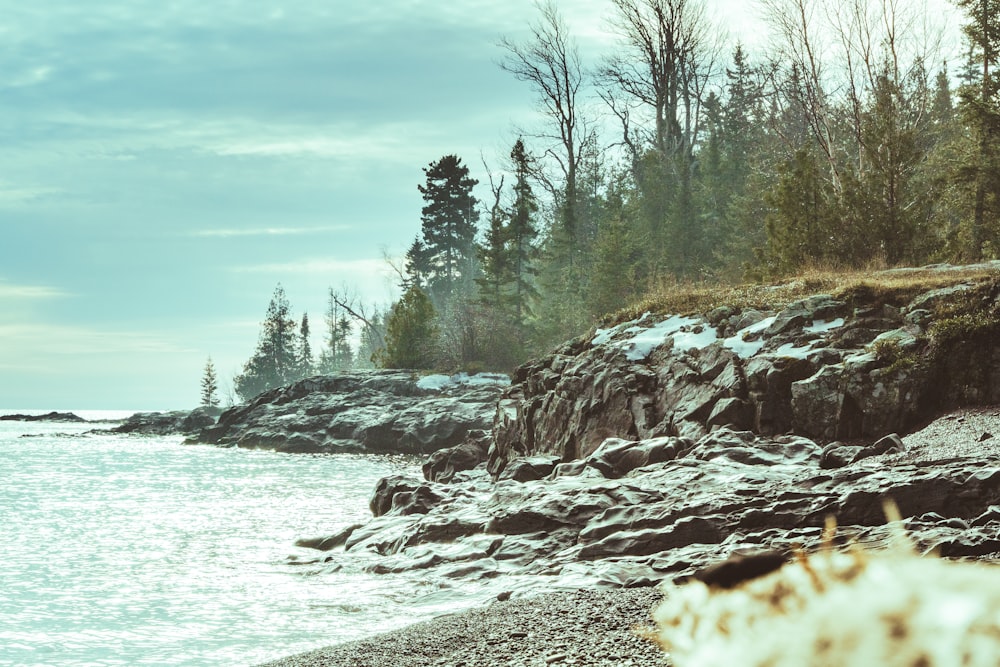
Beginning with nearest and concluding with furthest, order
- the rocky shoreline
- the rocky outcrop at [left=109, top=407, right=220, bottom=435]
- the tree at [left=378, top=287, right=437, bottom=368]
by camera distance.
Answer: the rocky shoreline
the tree at [left=378, top=287, right=437, bottom=368]
the rocky outcrop at [left=109, top=407, right=220, bottom=435]

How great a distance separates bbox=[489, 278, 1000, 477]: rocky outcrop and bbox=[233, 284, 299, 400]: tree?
213ft

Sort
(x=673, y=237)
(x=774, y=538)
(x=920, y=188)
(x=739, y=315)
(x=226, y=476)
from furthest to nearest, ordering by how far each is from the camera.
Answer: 1. (x=673, y=237)
2. (x=920, y=188)
3. (x=226, y=476)
4. (x=739, y=315)
5. (x=774, y=538)

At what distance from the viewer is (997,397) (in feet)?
39.2

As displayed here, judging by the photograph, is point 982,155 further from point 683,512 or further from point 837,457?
point 683,512

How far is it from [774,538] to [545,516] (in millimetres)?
3100

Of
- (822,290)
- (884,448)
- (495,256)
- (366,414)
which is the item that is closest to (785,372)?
(884,448)

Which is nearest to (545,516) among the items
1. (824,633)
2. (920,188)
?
(824,633)

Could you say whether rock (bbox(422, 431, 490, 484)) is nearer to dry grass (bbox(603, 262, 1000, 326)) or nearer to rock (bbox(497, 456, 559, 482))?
dry grass (bbox(603, 262, 1000, 326))

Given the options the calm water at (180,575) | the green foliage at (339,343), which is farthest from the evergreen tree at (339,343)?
the calm water at (180,575)

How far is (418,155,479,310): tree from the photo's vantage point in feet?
215

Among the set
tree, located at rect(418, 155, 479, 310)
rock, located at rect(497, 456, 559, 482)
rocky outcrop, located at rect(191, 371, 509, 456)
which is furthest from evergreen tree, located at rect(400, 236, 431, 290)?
rock, located at rect(497, 456, 559, 482)

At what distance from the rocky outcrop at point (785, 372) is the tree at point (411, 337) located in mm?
24732

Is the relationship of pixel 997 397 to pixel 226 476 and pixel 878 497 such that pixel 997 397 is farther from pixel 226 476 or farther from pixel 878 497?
pixel 226 476

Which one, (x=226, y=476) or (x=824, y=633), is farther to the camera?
(x=226, y=476)
